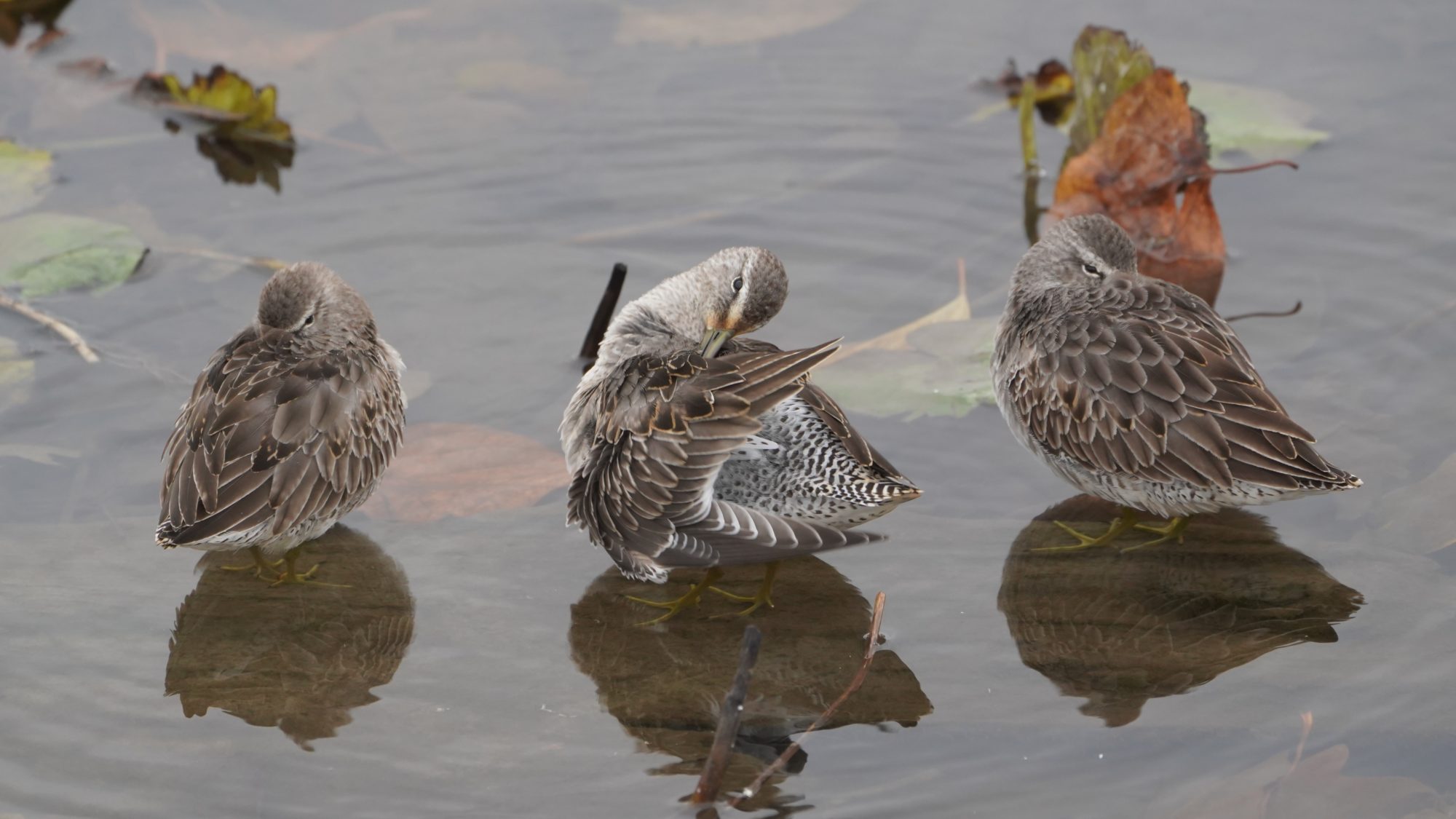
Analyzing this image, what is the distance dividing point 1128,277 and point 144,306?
3.90 meters

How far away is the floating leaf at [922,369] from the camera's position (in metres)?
5.55

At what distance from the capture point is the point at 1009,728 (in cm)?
414

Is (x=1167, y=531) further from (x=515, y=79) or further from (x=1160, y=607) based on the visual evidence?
(x=515, y=79)

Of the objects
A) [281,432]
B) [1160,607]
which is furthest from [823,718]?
[281,432]

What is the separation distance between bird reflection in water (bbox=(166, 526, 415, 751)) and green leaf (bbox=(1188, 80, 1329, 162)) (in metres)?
4.32

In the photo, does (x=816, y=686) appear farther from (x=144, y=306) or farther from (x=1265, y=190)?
(x=1265, y=190)

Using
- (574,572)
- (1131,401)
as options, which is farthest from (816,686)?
(1131,401)

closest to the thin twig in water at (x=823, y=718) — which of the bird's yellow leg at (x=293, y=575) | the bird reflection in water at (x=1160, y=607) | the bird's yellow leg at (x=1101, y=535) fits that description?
the bird reflection in water at (x=1160, y=607)

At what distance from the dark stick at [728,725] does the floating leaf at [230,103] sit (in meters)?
4.80

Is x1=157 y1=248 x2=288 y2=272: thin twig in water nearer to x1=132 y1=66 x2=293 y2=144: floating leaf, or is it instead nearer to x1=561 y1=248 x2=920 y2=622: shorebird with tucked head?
x1=132 y1=66 x2=293 y2=144: floating leaf

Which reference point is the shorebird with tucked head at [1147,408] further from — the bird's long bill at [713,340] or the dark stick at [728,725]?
the dark stick at [728,725]

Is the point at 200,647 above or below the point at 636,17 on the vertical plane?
below

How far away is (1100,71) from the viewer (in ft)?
22.4

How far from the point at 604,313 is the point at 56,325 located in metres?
2.17
